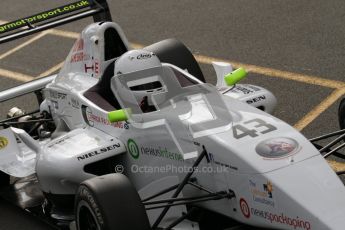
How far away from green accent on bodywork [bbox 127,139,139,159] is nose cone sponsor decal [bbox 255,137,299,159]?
46.3 inches

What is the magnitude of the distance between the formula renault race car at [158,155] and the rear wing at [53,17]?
2.8 inches

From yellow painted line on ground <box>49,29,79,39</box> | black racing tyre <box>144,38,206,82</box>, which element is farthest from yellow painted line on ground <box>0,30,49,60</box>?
black racing tyre <box>144,38,206,82</box>

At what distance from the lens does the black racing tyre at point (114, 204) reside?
5.56 metres

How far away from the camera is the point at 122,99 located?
6547mm

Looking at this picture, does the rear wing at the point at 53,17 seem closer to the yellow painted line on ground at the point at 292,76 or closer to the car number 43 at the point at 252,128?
the yellow painted line on ground at the point at 292,76

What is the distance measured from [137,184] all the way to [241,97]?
1229 mm

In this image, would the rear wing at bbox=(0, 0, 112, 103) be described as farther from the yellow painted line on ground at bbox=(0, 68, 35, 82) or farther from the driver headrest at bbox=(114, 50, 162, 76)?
the yellow painted line on ground at bbox=(0, 68, 35, 82)

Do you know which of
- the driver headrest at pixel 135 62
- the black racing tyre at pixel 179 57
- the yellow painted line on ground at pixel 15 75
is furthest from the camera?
the yellow painted line on ground at pixel 15 75

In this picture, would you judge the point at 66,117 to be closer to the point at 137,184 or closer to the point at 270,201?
the point at 137,184

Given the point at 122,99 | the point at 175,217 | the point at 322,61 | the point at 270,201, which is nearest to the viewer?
the point at 270,201

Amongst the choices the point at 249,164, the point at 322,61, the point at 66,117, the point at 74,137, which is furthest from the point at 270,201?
the point at 322,61

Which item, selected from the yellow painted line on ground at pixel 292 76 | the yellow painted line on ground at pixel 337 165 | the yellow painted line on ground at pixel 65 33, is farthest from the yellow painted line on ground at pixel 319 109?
the yellow painted line on ground at pixel 65 33

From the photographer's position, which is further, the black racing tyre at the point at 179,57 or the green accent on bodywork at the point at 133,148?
the black racing tyre at the point at 179,57

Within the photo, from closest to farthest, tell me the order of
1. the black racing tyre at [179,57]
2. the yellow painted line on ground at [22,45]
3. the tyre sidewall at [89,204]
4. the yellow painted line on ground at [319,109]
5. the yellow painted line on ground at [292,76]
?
the tyre sidewall at [89,204] → the black racing tyre at [179,57] → the yellow painted line on ground at [319,109] → the yellow painted line on ground at [292,76] → the yellow painted line on ground at [22,45]
